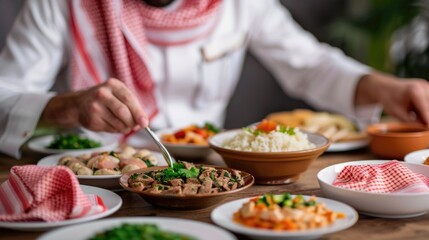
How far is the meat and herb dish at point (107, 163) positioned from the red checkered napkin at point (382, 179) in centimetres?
50

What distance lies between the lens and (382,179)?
138 cm

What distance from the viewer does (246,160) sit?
1557 millimetres

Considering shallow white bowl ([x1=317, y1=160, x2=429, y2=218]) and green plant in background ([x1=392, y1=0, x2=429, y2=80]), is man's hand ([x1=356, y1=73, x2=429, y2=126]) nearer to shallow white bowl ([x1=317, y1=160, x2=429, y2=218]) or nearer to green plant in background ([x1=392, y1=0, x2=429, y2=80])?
shallow white bowl ([x1=317, y1=160, x2=429, y2=218])

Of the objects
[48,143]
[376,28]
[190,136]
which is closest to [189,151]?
[190,136]

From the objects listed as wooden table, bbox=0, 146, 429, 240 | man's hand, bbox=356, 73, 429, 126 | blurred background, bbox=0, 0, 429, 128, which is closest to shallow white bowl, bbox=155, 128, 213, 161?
wooden table, bbox=0, 146, 429, 240

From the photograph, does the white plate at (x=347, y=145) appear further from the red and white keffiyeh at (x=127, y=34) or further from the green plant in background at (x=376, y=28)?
the green plant in background at (x=376, y=28)

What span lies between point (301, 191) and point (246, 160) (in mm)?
159

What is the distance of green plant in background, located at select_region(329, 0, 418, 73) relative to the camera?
3812mm

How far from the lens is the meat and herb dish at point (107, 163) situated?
4.96 feet

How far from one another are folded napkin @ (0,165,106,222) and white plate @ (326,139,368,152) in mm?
951

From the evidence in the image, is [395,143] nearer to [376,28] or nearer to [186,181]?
[186,181]

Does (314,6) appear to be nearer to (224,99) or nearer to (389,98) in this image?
(224,99)

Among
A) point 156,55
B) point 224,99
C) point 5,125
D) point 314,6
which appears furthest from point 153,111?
point 314,6

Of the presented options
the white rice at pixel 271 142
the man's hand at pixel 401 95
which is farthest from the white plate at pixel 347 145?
the white rice at pixel 271 142
